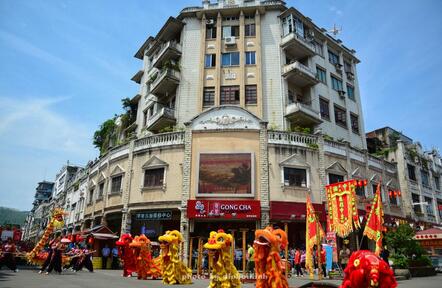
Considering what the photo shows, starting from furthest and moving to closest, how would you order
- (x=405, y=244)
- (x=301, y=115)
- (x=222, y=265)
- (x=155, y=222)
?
(x=301, y=115) → (x=155, y=222) → (x=405, y=244) → (x=222, y=265)

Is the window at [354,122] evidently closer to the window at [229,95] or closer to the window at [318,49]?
the window at [318,49]

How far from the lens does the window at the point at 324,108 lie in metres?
27.9

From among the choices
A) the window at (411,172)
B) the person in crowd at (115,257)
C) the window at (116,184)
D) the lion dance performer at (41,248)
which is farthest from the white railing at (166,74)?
the window at (411,172)

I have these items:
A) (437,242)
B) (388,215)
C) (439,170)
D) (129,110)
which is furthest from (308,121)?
(439,170)

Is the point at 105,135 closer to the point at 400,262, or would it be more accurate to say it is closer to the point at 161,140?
the point at 161,140

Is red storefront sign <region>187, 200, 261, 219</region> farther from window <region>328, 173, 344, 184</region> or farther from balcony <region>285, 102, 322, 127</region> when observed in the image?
balcony <region>285, 102, 322, 127</region>

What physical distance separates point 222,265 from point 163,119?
58.2ft

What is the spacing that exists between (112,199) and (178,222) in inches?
210

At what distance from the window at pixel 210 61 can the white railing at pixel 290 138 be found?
355 inches

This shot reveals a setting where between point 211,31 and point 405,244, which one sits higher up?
Result: point 211,31

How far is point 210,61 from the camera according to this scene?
88.2 feet

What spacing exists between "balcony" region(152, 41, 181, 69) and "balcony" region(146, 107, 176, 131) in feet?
17.0

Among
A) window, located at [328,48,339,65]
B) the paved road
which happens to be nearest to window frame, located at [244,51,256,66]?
window, located at [328,48,339,65]

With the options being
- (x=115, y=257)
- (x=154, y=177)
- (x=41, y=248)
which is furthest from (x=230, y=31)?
(x=41, y=248)
